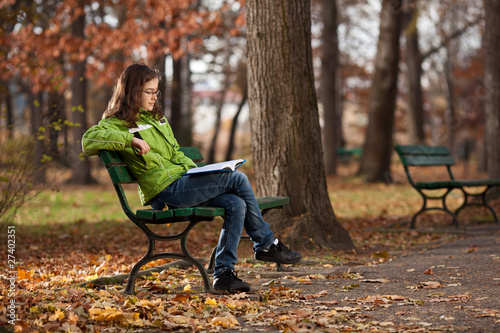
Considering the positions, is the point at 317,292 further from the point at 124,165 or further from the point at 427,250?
the point at 427,250

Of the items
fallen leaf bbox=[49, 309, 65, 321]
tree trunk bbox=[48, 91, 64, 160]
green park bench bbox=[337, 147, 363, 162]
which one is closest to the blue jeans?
fallen leaf bbox=[49, 309, 65, 321]

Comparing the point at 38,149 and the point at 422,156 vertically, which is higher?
the point at 38,149

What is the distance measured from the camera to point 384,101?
15.1 metres

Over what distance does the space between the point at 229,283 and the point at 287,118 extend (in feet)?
7.85

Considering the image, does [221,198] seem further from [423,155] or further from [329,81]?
[329,81]

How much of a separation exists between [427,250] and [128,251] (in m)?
3.30

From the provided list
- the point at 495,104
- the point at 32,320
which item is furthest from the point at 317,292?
the point at 495,104

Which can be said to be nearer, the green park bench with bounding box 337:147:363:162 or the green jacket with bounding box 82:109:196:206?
the green jacket with bounding box 82:109:196:206

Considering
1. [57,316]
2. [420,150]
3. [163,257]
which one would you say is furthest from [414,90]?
[57,316]

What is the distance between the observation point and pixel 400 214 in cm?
1005

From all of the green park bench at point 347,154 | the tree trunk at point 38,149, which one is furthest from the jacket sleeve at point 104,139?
the green park bench at point 347,154

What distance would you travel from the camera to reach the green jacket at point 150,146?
4.01 metres

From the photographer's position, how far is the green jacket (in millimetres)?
4008

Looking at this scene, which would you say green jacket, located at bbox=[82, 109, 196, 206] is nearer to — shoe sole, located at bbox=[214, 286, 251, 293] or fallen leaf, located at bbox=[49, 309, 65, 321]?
shoe sole, located at bbox=[214, 286, 251, 293]
